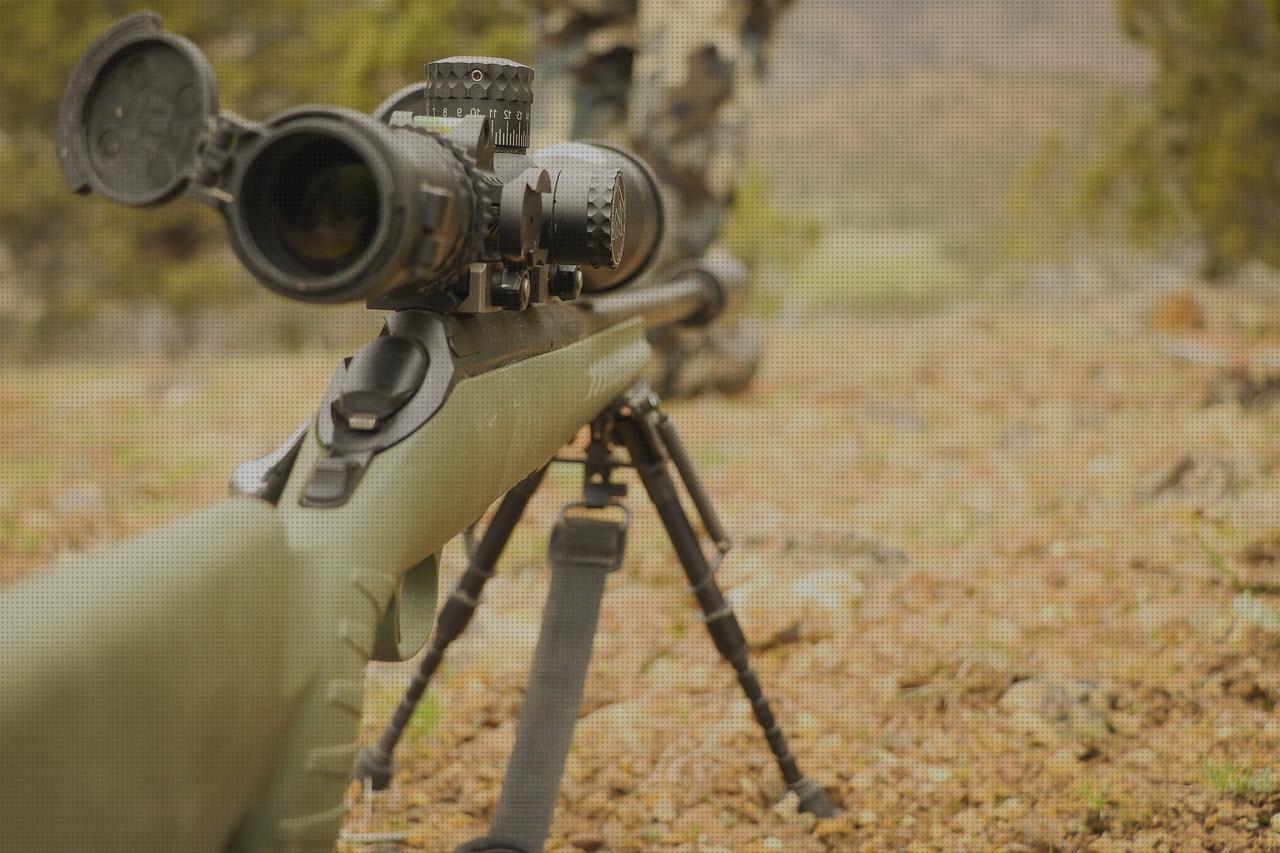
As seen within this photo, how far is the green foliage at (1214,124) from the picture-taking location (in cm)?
1209

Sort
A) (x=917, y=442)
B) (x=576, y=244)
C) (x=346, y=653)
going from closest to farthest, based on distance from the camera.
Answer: (x=346, y=653) → (x=576, y=244) → (x=917, y=442)

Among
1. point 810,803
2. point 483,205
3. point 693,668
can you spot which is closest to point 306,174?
point 483,205

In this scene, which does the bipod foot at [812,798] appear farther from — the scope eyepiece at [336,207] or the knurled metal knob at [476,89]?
the scope eyepiece at [336,207]

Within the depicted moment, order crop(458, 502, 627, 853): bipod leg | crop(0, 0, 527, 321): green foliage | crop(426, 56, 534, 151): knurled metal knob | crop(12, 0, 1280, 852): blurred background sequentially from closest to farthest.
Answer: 1. crop(426, 56, 534, 151): knurled metal knob
2. crop(458, 502, 627, 853): bipod leg
3. crop(12, 0, 1280, 852): blurred background
4. crop(0, 0, 527, 321): green foliage

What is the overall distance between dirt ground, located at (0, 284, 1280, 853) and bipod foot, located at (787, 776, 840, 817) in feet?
0.11

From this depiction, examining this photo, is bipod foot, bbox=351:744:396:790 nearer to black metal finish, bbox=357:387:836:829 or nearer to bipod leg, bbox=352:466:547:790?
bipod leg, bbox=352:466:547:790

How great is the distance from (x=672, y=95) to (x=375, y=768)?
4.62 metres

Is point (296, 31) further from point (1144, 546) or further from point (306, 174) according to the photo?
point (306, 174)

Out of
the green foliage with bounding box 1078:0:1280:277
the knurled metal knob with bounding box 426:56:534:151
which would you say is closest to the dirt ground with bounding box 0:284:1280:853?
the knurled metal knob with bounding box 426:56:534:151

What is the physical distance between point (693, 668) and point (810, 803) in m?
0.91

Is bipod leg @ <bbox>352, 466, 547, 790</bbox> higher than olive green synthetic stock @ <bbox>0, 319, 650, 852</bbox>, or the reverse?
olive green synthetic stock @ <bbox>0, 319, 650, 852</bbox>

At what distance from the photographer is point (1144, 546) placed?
174 inches

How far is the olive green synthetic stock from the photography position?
3.57 ft

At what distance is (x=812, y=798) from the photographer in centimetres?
297
